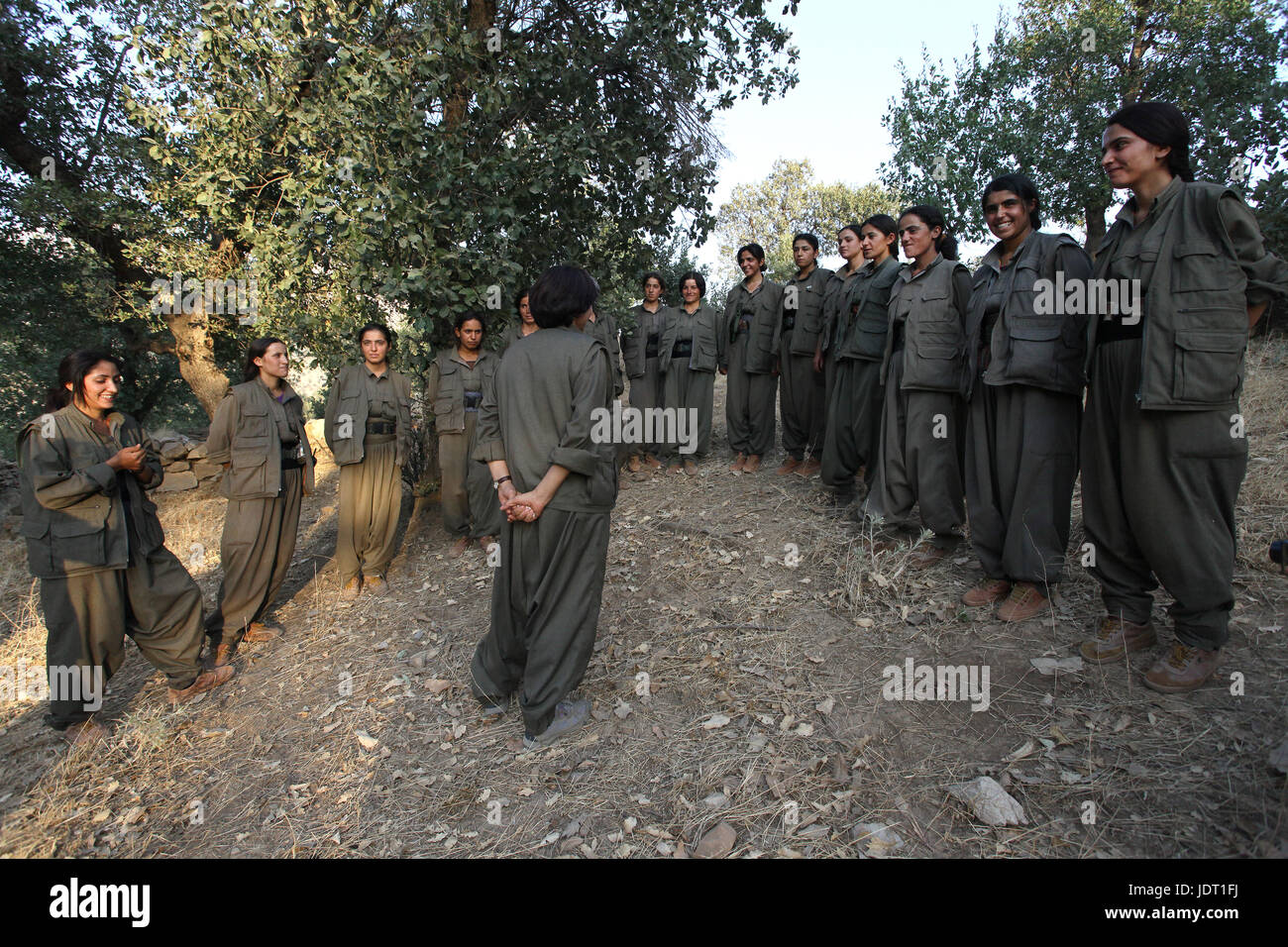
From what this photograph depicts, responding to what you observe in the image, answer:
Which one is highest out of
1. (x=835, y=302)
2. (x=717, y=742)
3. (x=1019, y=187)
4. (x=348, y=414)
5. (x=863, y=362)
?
(x=1019, y=187)

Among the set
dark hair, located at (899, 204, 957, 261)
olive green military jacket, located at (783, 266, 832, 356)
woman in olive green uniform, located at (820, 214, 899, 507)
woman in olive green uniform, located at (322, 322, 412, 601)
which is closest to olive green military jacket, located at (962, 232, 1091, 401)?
dark hair, located at (899, 204, 957, 261)

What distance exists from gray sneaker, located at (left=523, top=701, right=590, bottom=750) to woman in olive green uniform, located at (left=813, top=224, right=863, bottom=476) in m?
3.18

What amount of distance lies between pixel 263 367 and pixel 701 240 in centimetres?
397

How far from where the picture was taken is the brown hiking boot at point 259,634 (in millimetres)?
4730

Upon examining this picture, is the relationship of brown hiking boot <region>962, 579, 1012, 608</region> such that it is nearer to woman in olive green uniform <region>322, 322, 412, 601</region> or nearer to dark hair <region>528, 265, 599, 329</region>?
dark hair <region>528, 265, 599, 329</region>

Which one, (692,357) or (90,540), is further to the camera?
(692,357)

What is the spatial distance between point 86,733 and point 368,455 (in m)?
2.56

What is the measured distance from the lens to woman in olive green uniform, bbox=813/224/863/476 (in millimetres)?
5500

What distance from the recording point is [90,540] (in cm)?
350

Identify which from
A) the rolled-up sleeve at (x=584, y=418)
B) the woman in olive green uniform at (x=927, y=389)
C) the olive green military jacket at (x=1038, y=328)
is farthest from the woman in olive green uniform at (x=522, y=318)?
the olive green military jacket at (x=1038, y=328)

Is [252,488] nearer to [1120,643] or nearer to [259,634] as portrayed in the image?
[259,634]

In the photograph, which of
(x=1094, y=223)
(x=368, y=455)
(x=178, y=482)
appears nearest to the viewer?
(x=368, y=455)

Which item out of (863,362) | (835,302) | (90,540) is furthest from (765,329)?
(90,540)

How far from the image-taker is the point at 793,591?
171 inches
